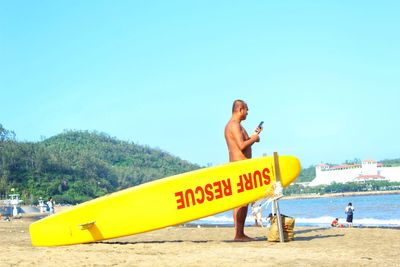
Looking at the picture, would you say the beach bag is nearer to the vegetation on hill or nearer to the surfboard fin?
the surfboard fin

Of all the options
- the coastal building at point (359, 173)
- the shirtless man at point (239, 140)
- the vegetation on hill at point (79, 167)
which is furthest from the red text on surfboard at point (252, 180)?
the coastal building at point (359, 173)

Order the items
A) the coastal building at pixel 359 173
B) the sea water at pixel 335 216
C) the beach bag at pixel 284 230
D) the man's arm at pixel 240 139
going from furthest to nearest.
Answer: the coastal building at pixel 359 173 < the sea water at pixel 335 216 < the man's arm at pixel 240 139 < the beach bag at pixel 284 230

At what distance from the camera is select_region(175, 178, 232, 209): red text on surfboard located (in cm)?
883

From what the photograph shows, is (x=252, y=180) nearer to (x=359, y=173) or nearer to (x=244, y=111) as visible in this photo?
(x=244, y=111)

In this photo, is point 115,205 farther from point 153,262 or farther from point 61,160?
point 61,160

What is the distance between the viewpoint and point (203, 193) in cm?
884

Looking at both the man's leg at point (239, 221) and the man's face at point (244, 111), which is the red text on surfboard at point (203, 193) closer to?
the man's leg at point (239, 221)

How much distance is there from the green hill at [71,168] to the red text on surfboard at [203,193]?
63.8 metres

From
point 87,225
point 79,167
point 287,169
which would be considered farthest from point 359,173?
point 87,225

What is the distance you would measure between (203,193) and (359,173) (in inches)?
6834

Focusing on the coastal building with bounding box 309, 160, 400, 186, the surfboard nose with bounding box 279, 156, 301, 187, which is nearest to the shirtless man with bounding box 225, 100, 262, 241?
the surfboard nose with bounding box 279, 156, 301, 187

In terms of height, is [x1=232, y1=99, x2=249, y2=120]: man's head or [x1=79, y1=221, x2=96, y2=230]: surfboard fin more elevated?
[x1=232, y1=99, x2=249, y2=120]: man's head

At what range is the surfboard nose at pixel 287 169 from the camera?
8984 millimetres

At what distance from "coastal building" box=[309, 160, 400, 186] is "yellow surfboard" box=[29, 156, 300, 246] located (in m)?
167
